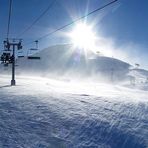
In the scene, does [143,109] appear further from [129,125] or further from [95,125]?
[95,125]

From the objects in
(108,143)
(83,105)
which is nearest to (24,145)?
(108,143)

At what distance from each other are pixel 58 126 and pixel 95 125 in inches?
90.5

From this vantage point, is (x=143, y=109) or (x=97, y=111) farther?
(x=143, y=109)

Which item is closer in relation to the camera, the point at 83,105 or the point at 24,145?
the point at 24,145

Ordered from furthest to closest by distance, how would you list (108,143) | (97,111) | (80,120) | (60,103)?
(60,103) → (97,111) → (80,120) → (108,143)

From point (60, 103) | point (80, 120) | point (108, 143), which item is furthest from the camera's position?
point (60, 103)

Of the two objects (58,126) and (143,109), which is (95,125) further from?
(143,109)

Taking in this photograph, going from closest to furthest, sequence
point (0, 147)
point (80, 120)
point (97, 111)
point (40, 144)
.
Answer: point (0, 147) < point (40, 144) < point (80, 120) < point (97, 111)

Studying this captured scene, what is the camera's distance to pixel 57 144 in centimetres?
1329

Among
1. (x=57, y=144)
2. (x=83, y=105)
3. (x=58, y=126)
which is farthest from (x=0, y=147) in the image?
(x=83, y=105)

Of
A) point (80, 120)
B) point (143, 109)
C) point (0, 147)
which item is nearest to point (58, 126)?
point (80, 120)

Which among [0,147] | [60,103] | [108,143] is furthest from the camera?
[60,103]

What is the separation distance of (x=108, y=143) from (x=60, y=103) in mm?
7170

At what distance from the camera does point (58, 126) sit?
15367 mm
